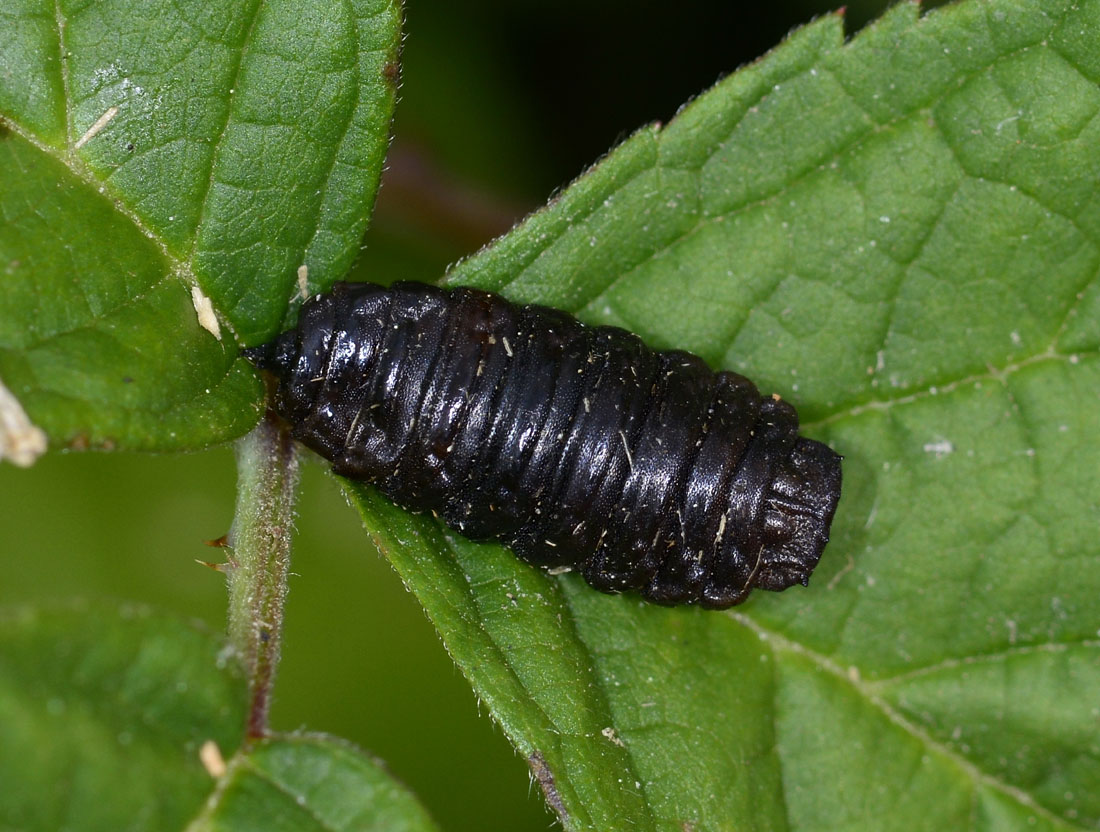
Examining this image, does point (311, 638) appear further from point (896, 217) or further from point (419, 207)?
point (896, 217)

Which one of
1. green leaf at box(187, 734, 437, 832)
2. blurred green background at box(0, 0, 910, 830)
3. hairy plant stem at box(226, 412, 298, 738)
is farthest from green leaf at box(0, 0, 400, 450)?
blurred green background at box(0, 0, 910, 830)

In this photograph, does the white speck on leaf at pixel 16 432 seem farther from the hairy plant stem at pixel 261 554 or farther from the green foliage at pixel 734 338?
the hairy plant stem at pixel 261 554

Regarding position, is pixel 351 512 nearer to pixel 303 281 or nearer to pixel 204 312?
pixel 303 281

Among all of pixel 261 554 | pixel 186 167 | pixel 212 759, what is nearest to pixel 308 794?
pixel 212 759

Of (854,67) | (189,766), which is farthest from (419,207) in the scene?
(189,766)

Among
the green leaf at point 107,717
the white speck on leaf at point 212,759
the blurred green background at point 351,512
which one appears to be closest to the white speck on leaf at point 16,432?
the green leaf at point 107,717

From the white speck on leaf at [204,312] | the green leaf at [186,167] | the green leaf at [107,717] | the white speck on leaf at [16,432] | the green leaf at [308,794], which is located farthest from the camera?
the white speck on leaf at [204,312]

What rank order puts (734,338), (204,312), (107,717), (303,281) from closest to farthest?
(107,717) < (204,312) < (303,281) < (734,338)
